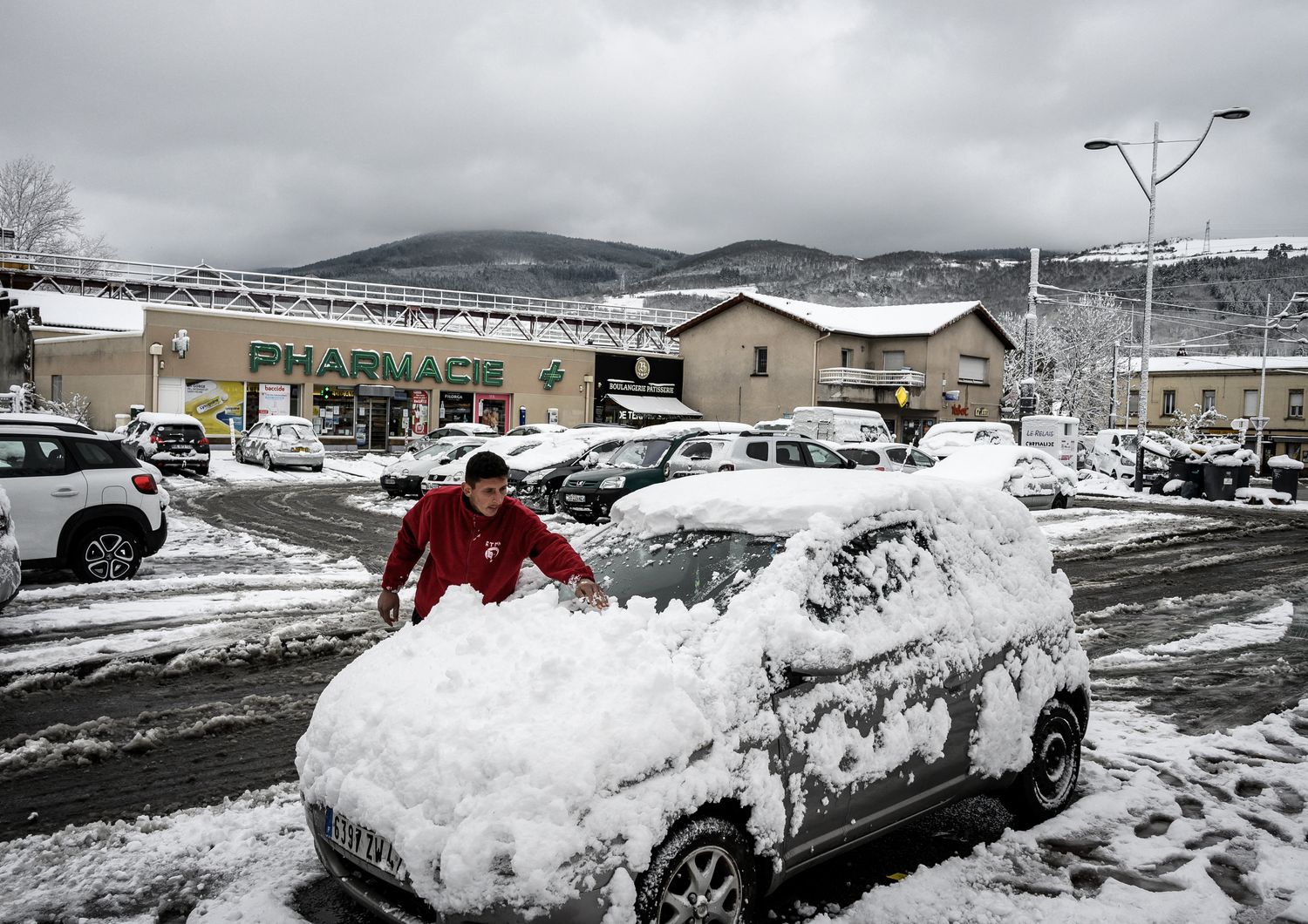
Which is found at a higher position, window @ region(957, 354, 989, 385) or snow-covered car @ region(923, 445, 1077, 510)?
window @ region(957, 354, 989, 385)

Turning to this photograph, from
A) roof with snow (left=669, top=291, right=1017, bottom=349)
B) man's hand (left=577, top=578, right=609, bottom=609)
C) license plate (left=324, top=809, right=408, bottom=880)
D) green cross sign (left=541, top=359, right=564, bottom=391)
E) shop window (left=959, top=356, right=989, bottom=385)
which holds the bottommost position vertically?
license plate (left=324, top=809, right=408, bottom=880)

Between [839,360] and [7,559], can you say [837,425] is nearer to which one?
[839,360]

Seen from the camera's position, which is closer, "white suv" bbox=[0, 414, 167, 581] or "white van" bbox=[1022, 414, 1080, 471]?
"white suv" bbox=[0, 414, 167, 581]

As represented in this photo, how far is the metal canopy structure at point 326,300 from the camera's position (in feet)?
154

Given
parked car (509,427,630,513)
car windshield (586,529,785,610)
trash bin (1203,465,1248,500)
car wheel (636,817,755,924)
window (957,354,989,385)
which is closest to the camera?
car wheel (636,817,755,924)

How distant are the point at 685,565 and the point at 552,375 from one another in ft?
146

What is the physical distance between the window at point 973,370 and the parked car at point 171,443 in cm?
3940

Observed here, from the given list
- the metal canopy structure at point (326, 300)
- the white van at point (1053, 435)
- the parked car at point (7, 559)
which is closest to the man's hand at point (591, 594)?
the parked car at point (7, 559)

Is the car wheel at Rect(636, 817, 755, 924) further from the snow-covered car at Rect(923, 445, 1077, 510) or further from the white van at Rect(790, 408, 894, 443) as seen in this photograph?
the white van at Rect(790, 408, 894, 443)

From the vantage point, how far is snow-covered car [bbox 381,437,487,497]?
23.5 metres

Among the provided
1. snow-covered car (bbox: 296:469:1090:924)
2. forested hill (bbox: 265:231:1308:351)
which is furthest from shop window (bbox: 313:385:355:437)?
forested hill (bbox: 265:231:1308:351)

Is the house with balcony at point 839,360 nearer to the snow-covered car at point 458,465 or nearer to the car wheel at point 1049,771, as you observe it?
the snow-covered car at point 458,465

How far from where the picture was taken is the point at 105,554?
10828 millimetres

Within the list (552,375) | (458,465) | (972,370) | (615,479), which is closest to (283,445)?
(458,465)
